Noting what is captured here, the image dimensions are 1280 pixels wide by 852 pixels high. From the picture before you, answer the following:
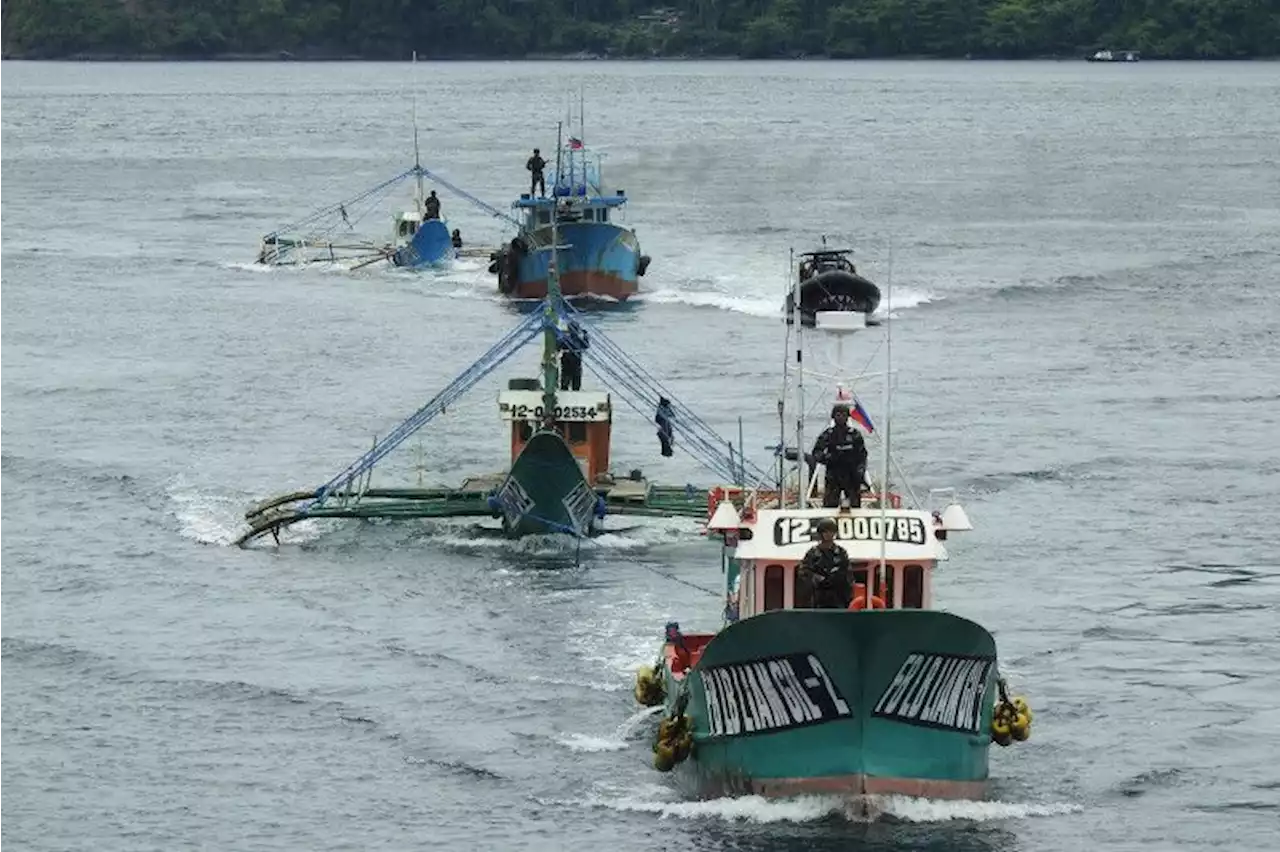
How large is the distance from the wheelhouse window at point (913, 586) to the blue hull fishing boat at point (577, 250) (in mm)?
66151

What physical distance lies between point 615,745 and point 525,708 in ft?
10.1

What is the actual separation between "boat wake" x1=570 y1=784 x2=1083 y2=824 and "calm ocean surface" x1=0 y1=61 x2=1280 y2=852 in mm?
64

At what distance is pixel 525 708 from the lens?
53.6 meters

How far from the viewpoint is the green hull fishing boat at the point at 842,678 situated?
140 ft

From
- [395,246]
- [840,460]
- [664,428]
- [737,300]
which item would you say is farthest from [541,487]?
[395,246]

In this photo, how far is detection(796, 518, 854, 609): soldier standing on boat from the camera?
143 feet

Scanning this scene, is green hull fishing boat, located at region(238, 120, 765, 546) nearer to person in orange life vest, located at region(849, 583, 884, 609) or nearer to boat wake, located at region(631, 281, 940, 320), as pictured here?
person in orange life vest, located at region(849, 583, 884, 609)

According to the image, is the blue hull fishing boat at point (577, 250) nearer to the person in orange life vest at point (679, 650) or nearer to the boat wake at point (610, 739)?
the boat wake at point (610, 739)

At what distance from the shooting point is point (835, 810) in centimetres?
4459

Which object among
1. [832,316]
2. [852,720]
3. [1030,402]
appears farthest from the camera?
[1030,402]

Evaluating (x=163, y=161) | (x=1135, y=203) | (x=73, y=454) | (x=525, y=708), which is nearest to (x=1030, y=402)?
(x=73, y=454)

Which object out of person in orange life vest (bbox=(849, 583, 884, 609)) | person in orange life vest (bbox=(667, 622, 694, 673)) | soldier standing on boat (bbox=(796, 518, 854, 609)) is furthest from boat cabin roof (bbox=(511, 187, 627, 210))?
soldier standing on boat (bbox=(796, 518, 854, 609))

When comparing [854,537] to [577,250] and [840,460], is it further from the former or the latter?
[577,250]

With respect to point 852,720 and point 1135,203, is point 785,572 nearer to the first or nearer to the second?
point 852,720
